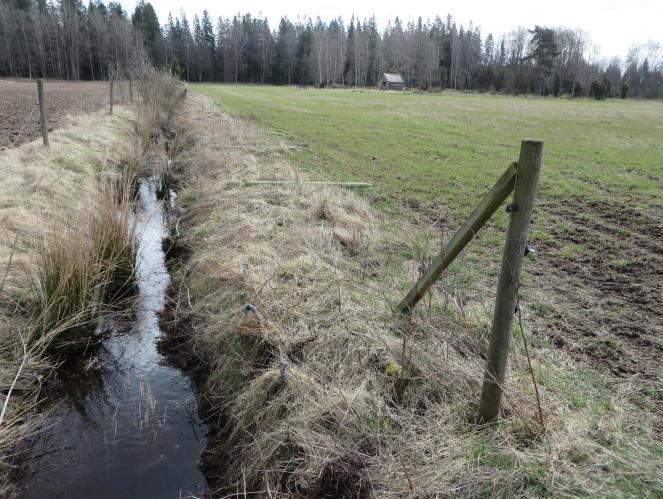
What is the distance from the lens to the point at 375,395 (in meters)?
3.00

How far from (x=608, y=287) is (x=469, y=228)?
9.82 feet

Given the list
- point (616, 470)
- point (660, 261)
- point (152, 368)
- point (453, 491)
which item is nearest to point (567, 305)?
point (660, 261)

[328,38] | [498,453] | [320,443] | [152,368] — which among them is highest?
[328,38]

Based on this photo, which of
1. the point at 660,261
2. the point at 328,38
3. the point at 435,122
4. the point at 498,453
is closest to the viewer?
the point at 498,453

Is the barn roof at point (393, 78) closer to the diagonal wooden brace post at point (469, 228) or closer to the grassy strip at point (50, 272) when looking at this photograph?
the grassy strip at point (50, 272)

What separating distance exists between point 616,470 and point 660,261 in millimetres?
4218

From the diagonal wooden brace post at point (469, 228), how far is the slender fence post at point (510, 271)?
93mm

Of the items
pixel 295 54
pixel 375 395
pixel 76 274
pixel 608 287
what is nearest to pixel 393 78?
pixel 295 54

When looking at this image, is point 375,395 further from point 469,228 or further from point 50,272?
point 50,272

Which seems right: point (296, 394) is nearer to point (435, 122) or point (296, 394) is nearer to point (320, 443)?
point (320, 443)

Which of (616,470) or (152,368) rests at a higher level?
(616,470)

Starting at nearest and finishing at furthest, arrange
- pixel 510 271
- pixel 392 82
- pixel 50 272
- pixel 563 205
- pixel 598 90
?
1. pixel 510 271
2. pixel 50 272
3. pixel 563 205
4. pixel 598 90
5. pixel 392 82

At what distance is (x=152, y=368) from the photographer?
4.44m

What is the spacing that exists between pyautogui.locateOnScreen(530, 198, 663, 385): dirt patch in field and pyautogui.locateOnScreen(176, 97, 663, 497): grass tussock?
36 centimetres
